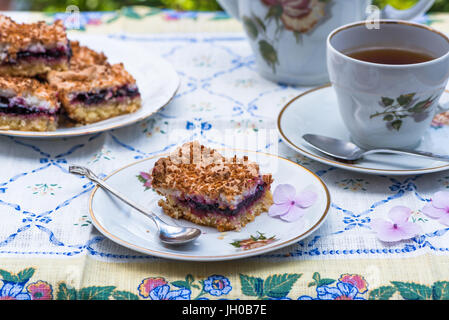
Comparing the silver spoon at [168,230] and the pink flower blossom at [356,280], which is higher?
the silver spoon at [168,230]

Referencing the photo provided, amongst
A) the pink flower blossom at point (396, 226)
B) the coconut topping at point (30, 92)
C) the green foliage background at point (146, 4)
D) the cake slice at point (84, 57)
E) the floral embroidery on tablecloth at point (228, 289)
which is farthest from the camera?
the green foliage background at point (146, 4)

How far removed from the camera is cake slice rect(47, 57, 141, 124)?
177 centimetres

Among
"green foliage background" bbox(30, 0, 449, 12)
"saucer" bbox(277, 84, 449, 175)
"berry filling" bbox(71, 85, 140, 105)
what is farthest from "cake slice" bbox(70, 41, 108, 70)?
"green foliage background" bbox(30, 0, 449, 12)

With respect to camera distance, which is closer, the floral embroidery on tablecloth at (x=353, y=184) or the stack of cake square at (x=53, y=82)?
the floral embroidery on tablecloth at (x=353, y=184)

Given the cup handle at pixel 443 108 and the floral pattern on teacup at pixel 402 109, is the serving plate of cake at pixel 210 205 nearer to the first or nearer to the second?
the floral pattern on teacup at pixel 402 109

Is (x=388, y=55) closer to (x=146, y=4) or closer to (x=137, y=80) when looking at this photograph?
(x=137, y=80)

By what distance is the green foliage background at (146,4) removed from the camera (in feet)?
13.8

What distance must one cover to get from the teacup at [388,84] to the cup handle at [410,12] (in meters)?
0.28

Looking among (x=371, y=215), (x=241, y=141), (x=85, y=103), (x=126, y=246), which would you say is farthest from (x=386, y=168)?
(x=85, y=103)

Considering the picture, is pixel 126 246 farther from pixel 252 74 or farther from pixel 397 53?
pixel 252 74

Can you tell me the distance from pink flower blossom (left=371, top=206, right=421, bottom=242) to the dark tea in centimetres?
48

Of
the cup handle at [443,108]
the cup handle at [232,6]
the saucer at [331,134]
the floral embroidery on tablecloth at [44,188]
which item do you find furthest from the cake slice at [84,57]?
the cup handle at [443,108]

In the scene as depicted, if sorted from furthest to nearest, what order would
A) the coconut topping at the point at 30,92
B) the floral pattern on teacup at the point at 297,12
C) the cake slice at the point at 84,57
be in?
the cake slice at the point at 84,57 → the floral pattern on teacup at the point at 297,12 → the coconut topping at the point at 30,92

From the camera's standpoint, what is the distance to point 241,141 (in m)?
1.70
